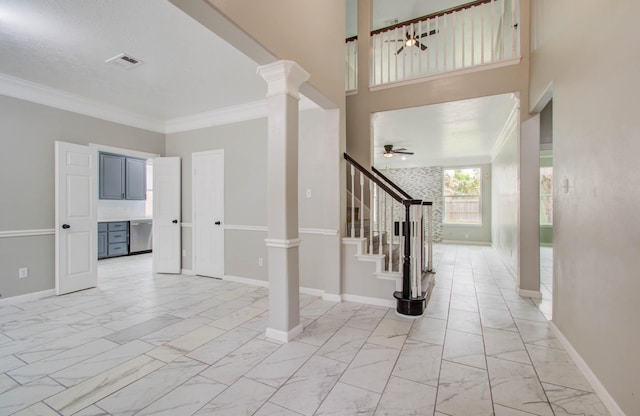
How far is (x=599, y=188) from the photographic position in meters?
1.78

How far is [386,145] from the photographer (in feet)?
21.5

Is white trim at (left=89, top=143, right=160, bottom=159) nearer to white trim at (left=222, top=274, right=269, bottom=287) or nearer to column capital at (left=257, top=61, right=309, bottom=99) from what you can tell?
white trim at (left=222, top=274, right=269, bottom=287)

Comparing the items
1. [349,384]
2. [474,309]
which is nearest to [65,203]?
[349,384]

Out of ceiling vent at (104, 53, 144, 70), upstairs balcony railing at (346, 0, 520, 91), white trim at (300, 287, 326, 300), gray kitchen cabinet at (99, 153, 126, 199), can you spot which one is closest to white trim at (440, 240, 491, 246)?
upstairs balcony railing at (346, 0, 520, 91)

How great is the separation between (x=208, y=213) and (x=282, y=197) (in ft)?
9.19

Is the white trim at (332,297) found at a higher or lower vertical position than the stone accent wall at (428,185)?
lower

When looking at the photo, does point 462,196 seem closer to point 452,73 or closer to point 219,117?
point 452,73

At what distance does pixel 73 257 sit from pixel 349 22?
595 centimetres

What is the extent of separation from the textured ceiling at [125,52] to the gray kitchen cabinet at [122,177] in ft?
8.83

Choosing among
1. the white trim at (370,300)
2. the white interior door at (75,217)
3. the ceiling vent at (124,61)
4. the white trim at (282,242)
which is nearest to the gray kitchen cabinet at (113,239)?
the white interior door at (75,217)

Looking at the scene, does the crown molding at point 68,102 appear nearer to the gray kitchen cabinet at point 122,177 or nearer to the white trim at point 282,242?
the gray kitchen cabinet at point 122,177

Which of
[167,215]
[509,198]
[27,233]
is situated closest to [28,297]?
[27,233]

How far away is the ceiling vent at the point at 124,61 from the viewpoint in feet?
9.55

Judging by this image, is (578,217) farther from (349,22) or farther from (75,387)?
(349,22)
